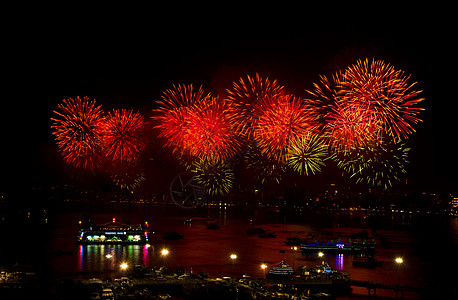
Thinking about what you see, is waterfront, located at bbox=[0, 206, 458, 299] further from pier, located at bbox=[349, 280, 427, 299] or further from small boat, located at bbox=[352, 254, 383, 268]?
small boat, located at bbox=[352, 254, 383, 268]

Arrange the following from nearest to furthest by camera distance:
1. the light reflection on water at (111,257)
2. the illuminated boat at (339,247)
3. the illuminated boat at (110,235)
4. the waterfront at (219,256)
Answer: the waterfront at (219,256) < the light reflection on water at (111,257) < the illuminated boat at (339,247) < the illuminated boat at (110,235)

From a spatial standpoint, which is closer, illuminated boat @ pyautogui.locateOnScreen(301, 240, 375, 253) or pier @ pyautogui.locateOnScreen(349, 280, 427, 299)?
pier @ pyautogui.locateOnScreen(349, 280, 427, 299)

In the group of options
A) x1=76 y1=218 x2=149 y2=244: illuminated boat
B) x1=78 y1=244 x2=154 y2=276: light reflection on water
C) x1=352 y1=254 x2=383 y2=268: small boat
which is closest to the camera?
x1=78 y1=244 x2=154 y2=276: light reflection on water

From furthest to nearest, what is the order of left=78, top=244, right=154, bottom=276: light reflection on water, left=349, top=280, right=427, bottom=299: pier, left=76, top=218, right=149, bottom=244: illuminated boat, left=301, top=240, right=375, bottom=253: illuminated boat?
left=76, top=218, right=149, bottom=244: illuminated boat → left=301, top=240, right=375, bottom=253: illuminated boat → left=78, top=244, right=154, bottom=276: light reflection on water → left=349, top=280, right=427, bottom=299: pier

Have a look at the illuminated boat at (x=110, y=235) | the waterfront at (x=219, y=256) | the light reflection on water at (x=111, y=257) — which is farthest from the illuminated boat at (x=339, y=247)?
the illuminated boat at (x=110, y=235)

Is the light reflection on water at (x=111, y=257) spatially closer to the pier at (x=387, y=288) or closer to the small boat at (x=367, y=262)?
the pier at (x=387, y=288)

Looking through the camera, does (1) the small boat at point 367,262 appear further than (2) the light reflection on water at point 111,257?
Yes

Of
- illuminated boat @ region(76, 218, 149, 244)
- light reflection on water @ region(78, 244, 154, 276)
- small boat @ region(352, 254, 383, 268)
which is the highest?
illuminated boat @ region(76, 218, 149, 244)

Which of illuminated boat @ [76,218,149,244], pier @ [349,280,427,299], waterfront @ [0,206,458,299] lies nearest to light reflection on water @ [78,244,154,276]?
waterfront @ [0,206,458,299]

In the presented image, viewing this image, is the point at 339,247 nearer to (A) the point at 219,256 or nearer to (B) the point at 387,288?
(A) the point at 219,256

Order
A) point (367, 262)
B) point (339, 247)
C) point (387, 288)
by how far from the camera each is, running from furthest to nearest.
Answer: point (339, 247), point (367, 262), point (387, 288)

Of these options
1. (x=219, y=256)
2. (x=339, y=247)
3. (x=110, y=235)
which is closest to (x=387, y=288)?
(x=219, y=256)
